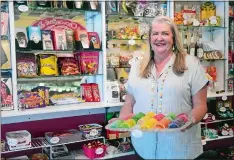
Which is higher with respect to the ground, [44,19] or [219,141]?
[44,19]

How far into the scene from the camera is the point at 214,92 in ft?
10.9

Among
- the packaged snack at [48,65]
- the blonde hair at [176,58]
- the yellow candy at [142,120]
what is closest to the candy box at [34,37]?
the packaged snack at [48,65]

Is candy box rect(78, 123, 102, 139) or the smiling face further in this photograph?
candy box rect(78, 123, 102, 139)

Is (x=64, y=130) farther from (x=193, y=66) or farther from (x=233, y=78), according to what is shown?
(x=233, y=78)

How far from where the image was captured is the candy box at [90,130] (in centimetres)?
265

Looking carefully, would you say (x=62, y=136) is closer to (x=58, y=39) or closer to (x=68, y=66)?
(x=68, y=66)

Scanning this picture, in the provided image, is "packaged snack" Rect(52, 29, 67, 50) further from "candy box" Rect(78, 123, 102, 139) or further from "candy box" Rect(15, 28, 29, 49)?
"candy box" Rect(78, 123, 102, 139)

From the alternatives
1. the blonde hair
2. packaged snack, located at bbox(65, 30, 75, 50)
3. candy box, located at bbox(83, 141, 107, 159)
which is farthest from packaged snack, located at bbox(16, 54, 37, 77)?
the blonde hair

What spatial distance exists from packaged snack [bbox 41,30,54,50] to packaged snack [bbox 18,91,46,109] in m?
0.43

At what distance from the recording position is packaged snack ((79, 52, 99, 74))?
2730 millimetres

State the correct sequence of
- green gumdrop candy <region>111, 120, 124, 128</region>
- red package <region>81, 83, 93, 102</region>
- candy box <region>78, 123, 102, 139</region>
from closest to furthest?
green gumdrop candy <region>111, 120, 124, 128</region>, candy box <region>78, 123, 102, 139</region>, red package <region>81, 83, 93, 102</region>

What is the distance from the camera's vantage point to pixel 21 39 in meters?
2.44

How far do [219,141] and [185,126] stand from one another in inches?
98.1

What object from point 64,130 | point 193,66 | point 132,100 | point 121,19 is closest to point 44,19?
point 121,19
